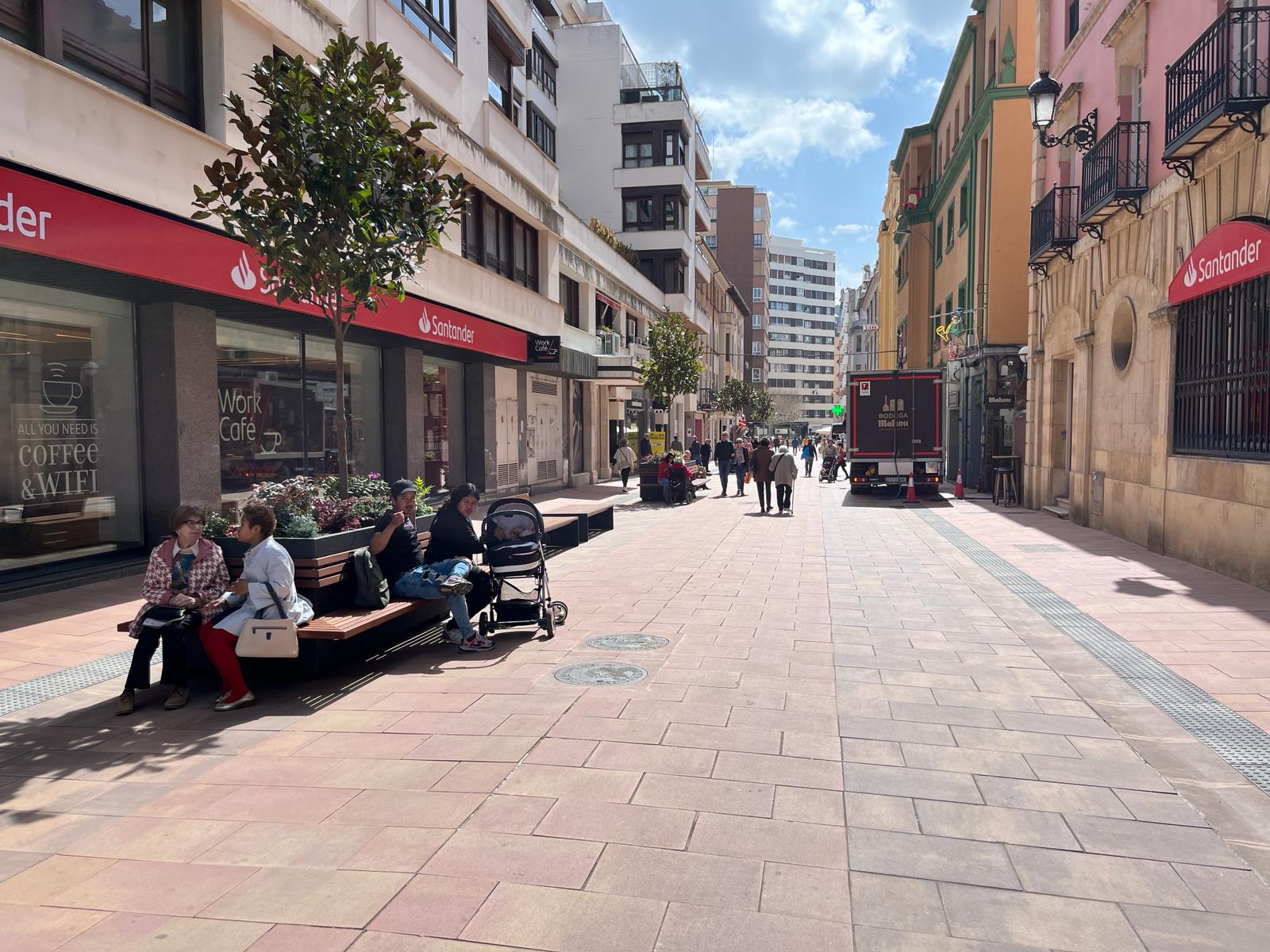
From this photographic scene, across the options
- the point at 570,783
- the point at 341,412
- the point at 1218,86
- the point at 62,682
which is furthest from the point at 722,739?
the point at 1218,86

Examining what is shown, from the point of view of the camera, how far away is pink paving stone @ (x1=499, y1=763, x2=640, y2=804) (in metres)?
4.29

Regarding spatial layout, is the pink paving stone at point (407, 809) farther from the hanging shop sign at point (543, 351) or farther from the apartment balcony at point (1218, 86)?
the hanging shop sign at point (543, 351)

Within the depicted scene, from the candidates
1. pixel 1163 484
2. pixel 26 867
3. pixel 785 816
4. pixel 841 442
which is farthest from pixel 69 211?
pixel 841 442

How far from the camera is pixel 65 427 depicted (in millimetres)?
9906

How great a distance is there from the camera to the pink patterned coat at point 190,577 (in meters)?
5.80

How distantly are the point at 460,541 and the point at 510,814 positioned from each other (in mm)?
3758

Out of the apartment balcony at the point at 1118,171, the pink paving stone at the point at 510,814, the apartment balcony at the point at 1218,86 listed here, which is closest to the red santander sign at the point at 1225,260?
the apartment balcony at the point at 1218,86

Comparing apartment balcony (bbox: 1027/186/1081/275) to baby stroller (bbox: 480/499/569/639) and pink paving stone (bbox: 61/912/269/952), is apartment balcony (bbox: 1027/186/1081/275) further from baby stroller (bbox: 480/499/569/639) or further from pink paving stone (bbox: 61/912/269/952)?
pink paving stone (bbox: 61/912/269/952)

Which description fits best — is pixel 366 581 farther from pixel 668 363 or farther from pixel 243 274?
pixel 668 363

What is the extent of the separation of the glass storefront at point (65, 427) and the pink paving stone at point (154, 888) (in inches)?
281

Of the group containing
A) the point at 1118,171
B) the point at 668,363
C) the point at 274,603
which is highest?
the point at 1118,171

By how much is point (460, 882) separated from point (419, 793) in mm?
952

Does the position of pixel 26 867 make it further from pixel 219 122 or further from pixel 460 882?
pixel 219 122

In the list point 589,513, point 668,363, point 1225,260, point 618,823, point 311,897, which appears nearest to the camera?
point 311,897
